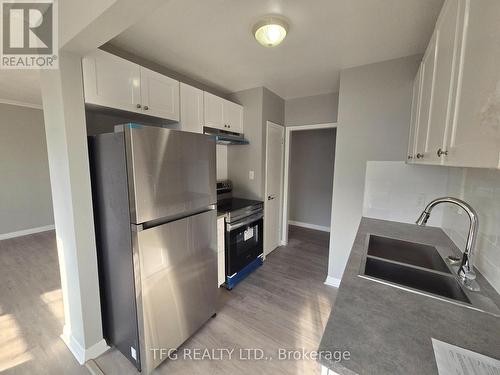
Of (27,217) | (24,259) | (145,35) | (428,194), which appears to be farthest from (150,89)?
(27,217)

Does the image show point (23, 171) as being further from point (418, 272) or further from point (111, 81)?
point (418, 272)

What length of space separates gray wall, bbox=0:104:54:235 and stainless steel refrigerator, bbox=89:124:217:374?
3.77 meters

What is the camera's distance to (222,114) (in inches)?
104

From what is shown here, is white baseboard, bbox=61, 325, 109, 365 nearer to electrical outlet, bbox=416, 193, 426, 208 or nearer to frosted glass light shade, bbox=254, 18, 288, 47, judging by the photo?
frosted glass light shade, bbox=254, 18, 288, 47

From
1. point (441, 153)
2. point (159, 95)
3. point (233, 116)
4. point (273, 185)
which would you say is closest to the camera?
point (441, 153)

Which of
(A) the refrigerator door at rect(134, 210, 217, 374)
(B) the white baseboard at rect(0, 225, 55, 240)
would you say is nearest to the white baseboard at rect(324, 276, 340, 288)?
(A) the refrigerator door at rect(134, 210, 217, 374)

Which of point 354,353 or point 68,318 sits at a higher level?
point 354,353

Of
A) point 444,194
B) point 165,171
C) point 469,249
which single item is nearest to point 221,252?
point 165,171

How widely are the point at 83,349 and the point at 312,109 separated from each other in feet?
11.7

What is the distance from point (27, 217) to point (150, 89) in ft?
13.8

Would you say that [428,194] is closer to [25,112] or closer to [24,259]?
[24,259]

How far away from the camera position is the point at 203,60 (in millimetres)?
2117

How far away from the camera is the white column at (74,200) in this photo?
4.43 feet

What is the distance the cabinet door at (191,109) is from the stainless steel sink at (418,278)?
1.98 meters
